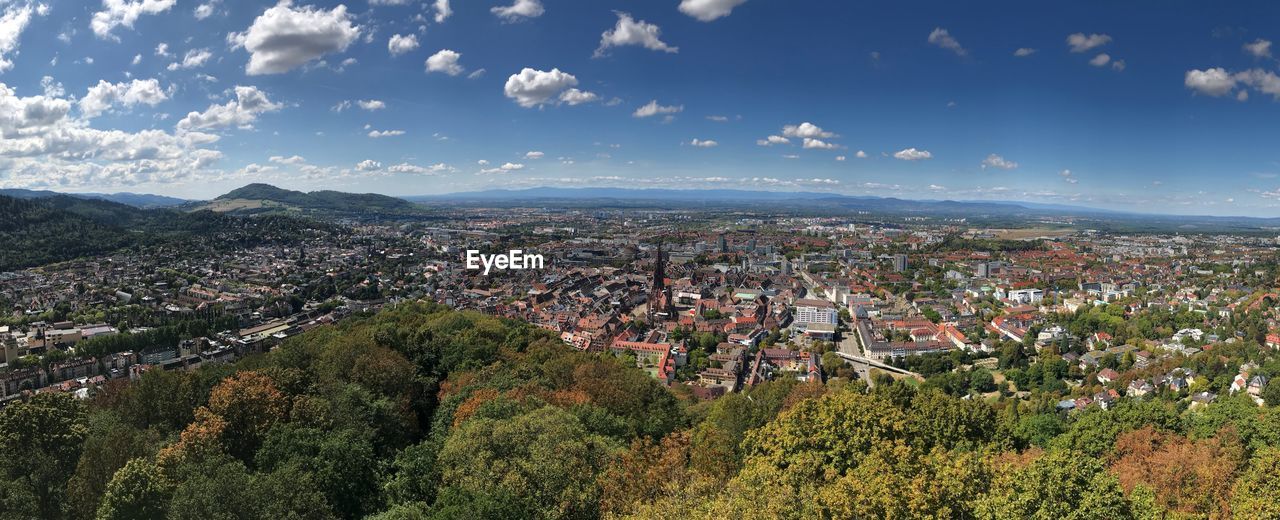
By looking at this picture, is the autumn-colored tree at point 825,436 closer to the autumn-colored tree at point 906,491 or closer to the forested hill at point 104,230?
the autumn-colored tree at point 906,491

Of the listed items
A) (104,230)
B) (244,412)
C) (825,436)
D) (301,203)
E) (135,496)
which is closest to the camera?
(135,496)

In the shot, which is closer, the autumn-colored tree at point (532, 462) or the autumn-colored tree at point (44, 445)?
the autumn-colored tree at point (532, 462)

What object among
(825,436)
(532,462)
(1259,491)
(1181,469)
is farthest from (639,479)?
(1181,469)

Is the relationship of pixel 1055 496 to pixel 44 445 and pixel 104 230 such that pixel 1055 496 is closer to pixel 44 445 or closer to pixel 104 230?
pixel 44 445

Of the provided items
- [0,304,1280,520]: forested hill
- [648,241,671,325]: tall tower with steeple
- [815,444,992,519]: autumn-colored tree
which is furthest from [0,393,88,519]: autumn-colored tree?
[648,241,671,325]: tall tower with steeple

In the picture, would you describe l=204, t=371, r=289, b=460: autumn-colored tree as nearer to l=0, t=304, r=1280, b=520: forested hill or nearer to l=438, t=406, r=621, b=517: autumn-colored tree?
l=0, t=304, r=1280, b=520: forested hill

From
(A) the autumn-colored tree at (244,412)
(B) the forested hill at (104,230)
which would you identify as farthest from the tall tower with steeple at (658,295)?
(B) the forested hill at (104,230)

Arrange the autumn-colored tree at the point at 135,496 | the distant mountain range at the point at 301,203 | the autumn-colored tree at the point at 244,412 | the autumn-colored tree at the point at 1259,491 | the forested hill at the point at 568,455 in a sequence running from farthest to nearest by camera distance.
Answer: the distant mountain range at the point at 301,203, the autumn-colored tree at the point at 244,412, the autumn-colored tree at the point at 135,496, the forested hill at the point at 568,455, the autumn-colored tree at the point at 1259,491
